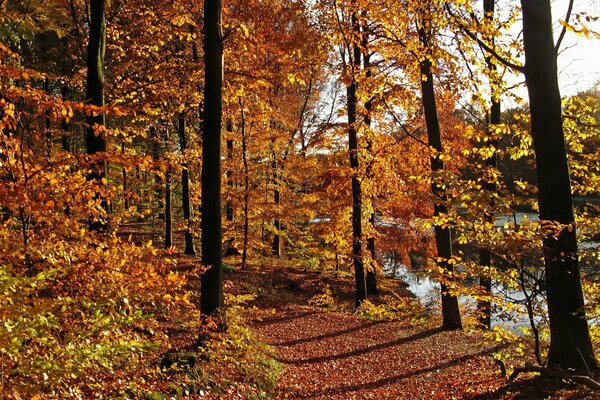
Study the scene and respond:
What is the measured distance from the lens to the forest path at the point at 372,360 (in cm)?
730

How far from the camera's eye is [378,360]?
9625 millimetres

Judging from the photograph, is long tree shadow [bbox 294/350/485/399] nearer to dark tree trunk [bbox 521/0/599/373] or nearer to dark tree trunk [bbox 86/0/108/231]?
dark tree trunk [bbox 521/0/599/373]

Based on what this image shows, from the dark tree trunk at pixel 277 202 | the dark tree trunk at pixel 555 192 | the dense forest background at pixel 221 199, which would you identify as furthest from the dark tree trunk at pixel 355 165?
the dark tree trunk at pixel 555 192

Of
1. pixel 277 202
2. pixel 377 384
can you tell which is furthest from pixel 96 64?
pixel 277 202

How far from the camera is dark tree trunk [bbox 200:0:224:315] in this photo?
732cm

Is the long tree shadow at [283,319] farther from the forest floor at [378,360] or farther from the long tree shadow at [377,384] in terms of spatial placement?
the long tree shadow at [377,384]

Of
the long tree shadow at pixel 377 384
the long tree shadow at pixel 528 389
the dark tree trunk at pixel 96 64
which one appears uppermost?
the dark tree trunk at pixel 96 64

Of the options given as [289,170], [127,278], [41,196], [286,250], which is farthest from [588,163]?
[286,250]

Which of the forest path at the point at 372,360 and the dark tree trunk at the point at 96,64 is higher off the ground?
the dark tree trunk at the point at 96,64

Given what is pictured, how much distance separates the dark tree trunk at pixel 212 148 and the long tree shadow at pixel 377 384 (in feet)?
7.38

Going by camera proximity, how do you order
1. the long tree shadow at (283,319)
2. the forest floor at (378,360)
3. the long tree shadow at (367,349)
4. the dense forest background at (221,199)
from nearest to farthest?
the dense forest background at (221,199)
the forest floor at (378,360)
the long tree shadow at (367,349)
the long tree shadow at (283,319)

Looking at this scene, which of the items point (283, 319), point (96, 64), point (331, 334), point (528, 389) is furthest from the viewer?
point (283, 319)

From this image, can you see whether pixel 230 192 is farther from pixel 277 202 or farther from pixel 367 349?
pixel 367 349

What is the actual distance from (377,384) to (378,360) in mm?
1701
